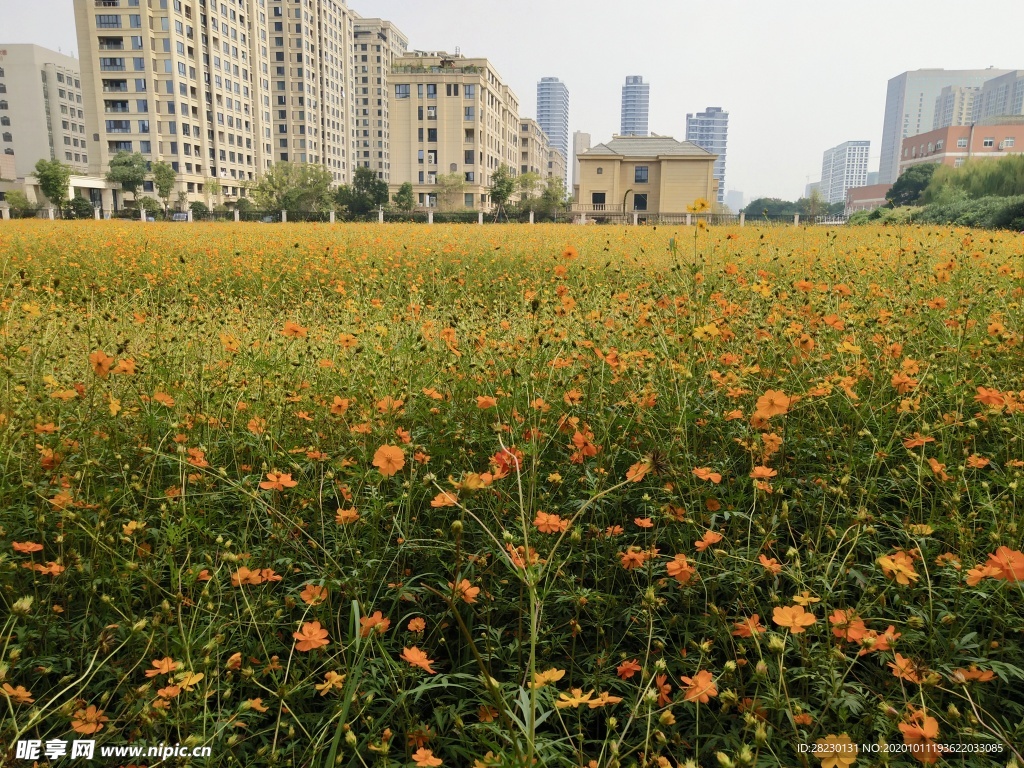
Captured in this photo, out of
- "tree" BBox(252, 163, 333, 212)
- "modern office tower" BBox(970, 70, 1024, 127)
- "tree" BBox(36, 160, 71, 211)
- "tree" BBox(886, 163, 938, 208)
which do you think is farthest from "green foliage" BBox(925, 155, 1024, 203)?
"modern office tower" BBox(970, 70, 1024, 127)

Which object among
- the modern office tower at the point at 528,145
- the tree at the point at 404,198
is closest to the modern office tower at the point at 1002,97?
the modern office tower at the point at 528,145

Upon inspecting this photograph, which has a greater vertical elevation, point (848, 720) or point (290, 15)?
Result: point (290, 15)

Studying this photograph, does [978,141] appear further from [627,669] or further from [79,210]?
[627,669]

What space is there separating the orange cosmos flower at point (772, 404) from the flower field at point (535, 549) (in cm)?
1

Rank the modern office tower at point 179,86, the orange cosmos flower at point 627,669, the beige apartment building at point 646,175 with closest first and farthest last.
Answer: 1. the orange cosmos flower at point 627,669
2. the beige apartment building at point 646,175
3. the modern office tower at point 179,86

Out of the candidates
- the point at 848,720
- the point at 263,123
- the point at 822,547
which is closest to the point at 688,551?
the point at 822,547

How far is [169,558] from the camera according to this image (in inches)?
52.4

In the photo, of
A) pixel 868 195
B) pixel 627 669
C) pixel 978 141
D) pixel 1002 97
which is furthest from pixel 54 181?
pixel 1002 97

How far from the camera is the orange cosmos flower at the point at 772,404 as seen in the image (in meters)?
1.56

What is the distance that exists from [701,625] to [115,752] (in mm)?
1152

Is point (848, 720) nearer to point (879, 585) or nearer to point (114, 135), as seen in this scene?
point (879, 585)

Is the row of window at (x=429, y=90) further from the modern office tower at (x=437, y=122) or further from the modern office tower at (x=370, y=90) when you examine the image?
the modern office tower at (x=370, y=90)

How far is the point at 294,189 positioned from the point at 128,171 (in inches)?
575

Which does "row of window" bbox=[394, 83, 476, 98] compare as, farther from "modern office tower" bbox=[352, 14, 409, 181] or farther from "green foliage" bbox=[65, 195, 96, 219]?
"modern office tower" bbox=[352, 14, 409, 181]
